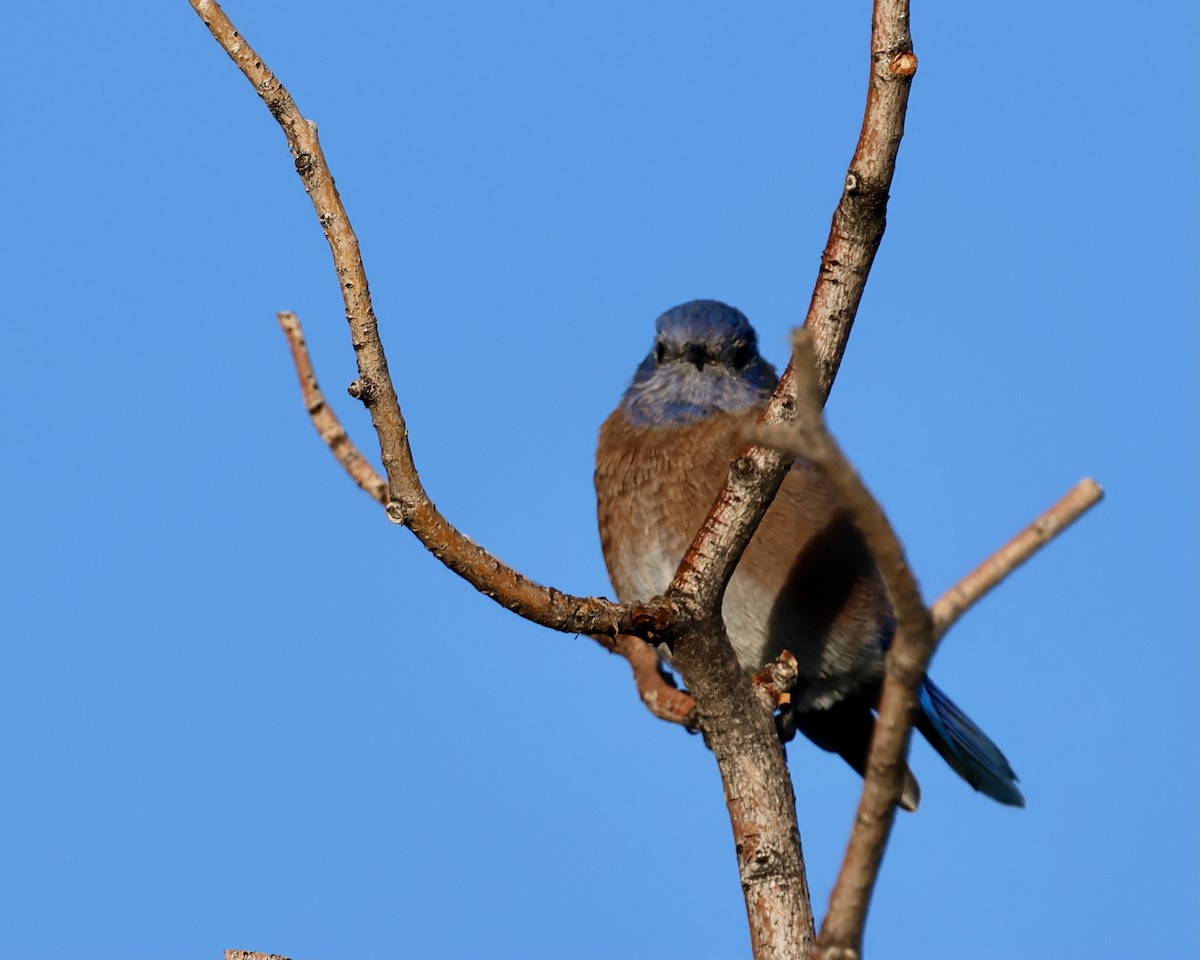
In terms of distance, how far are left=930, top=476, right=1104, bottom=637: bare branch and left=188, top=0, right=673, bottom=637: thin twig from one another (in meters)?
1.92

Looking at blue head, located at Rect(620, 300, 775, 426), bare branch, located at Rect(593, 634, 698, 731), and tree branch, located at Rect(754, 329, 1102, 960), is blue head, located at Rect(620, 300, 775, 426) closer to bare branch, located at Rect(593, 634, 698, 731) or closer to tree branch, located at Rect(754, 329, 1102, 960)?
bare branch, located at Rect(593, 634, 698, 731)

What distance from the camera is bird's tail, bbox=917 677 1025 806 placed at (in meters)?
7.65

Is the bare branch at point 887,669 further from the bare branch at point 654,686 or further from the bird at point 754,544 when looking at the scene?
the bird at point 754,544

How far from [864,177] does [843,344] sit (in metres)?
0.50

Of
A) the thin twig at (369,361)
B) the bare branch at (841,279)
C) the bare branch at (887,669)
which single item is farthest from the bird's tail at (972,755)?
the bare branch at (887,669)

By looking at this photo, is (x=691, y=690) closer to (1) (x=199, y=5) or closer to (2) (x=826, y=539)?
(2) (x=826, y=539)


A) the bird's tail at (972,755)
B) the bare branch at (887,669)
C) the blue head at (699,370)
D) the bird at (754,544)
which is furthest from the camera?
the bird's tail at (972,755)

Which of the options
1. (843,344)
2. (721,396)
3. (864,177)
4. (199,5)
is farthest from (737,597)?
(199,5)

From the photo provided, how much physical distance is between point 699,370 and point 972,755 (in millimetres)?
Answer: 2412

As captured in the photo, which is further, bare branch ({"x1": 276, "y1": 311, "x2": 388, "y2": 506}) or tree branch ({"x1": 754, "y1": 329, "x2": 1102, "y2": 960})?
bare branch ({"x1": 276, "y1": 311, "x2": 388, "y2": 506})

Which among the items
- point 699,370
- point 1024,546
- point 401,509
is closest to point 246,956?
point 401,509

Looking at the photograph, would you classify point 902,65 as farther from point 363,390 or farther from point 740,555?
point 363,390

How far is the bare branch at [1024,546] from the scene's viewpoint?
2447 mm

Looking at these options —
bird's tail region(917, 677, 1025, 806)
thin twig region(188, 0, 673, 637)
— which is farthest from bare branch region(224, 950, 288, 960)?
bird's tail region(917, 677, 1025, 806)
